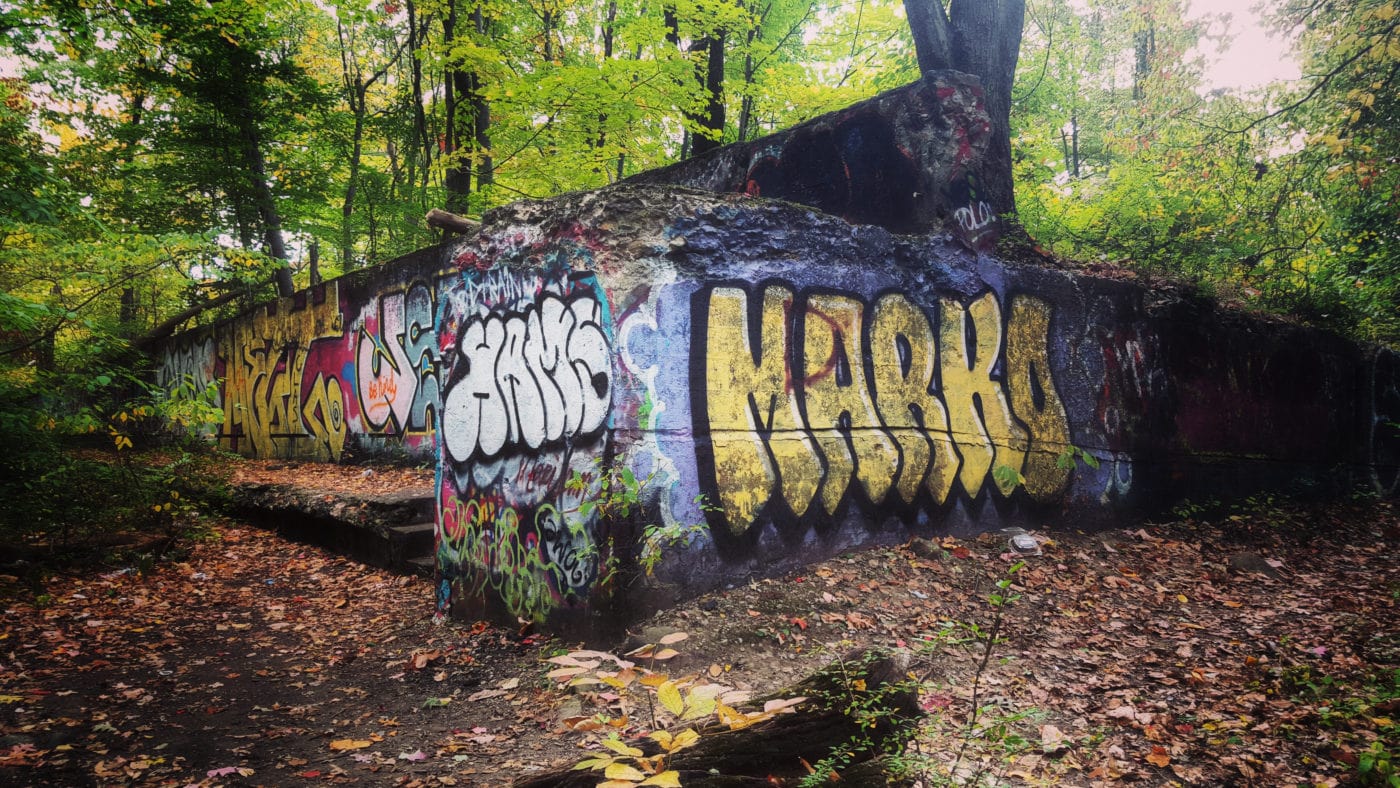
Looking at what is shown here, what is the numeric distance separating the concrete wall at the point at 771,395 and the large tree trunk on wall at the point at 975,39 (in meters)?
2.35

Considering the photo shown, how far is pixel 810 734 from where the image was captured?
234 centimetres

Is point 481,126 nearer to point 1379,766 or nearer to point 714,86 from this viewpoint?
point 714,86

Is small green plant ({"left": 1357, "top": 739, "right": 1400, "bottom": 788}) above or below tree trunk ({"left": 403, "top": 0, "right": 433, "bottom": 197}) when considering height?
below

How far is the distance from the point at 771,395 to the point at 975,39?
551cm

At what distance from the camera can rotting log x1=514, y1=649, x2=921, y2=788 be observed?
2.13 m

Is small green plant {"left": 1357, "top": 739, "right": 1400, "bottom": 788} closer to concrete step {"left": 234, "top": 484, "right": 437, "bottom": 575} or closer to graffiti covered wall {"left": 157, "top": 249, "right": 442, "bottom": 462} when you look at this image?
concrete step {"left": 234, "top": 484, "right": 437, "bottom": 575}

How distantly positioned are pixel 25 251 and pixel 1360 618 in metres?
10.6

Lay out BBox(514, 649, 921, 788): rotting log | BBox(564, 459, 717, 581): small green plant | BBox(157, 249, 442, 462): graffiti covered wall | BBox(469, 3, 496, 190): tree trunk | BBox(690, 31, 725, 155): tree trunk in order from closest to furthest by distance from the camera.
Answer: BBox(514, 649, 921, 788): rotting log < BBox(564, 459, 717, 581): small green plant < BBox(157, 249, 442, 462): graffiti covered wall < BBox(690, 31, 725, 155): tree trunk < BBox(469, 3, 496, 190): tree trunk

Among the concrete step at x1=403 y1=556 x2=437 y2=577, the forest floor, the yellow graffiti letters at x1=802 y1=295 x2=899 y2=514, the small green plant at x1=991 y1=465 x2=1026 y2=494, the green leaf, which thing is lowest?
the forest floor

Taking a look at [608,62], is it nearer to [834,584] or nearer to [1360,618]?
A: [834,584]

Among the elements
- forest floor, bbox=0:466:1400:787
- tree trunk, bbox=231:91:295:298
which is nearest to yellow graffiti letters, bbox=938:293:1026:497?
forest floor, bbox=0:466:1400:787

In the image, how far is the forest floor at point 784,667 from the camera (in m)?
3.27

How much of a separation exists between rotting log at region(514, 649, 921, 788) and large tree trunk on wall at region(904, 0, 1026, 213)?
22.7 feet

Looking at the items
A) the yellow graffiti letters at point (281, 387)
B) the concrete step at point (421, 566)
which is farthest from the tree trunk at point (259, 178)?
the concrete step at point (421, 566)
